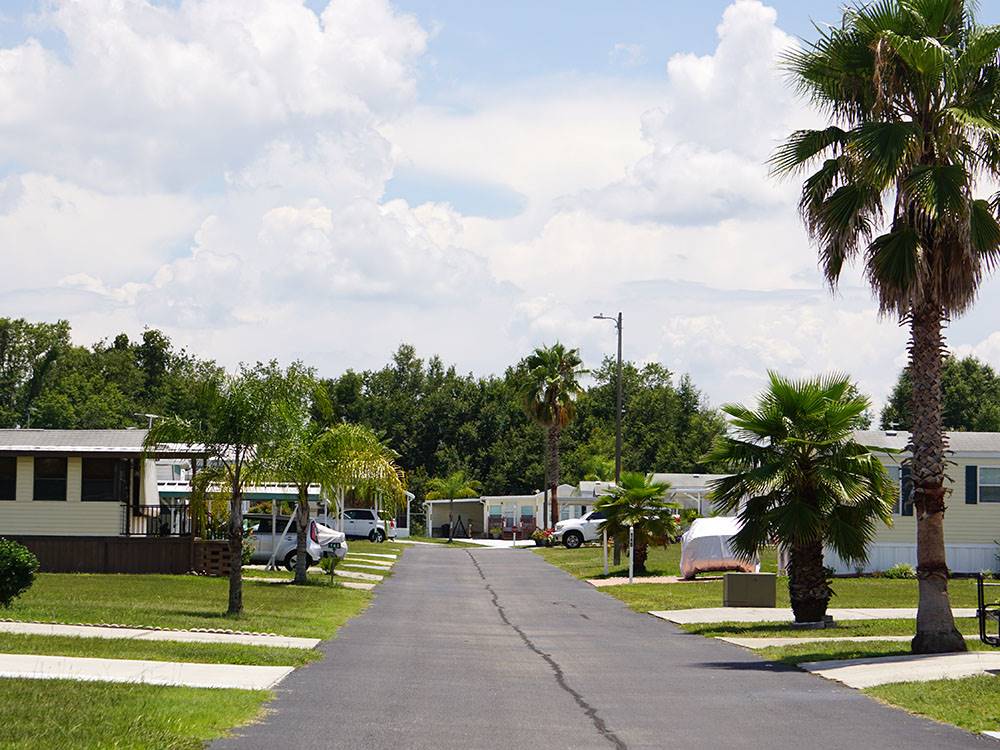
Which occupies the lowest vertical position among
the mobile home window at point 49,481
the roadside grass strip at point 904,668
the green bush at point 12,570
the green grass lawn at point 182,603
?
the green grass lawn at point 182,603

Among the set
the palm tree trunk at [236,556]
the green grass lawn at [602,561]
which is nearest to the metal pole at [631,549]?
the green grass lawn at [602,561]

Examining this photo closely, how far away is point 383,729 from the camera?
11.7 metres

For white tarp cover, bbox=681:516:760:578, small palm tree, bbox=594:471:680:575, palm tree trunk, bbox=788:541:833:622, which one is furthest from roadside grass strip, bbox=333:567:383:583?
palm tree trunk, bbox=788:541:833:622

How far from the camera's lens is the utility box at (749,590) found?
93.5 feet

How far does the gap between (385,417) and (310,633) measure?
3403 inches

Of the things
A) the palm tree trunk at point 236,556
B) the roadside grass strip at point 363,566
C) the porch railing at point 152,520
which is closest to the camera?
the palm tree trunk at point 236,556

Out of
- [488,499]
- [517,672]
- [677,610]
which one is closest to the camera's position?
[517,672]

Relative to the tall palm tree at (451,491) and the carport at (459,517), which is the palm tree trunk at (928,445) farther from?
the carport at (459,517)

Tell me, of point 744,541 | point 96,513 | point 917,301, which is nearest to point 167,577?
point 96,513

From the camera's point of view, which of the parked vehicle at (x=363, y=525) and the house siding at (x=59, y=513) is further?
the parked vehicle at (x=363, y=525)

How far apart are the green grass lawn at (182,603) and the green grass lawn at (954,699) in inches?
369

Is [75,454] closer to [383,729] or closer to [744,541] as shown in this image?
[744,541]

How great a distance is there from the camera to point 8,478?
3544cm

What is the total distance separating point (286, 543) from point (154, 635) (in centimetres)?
2168
